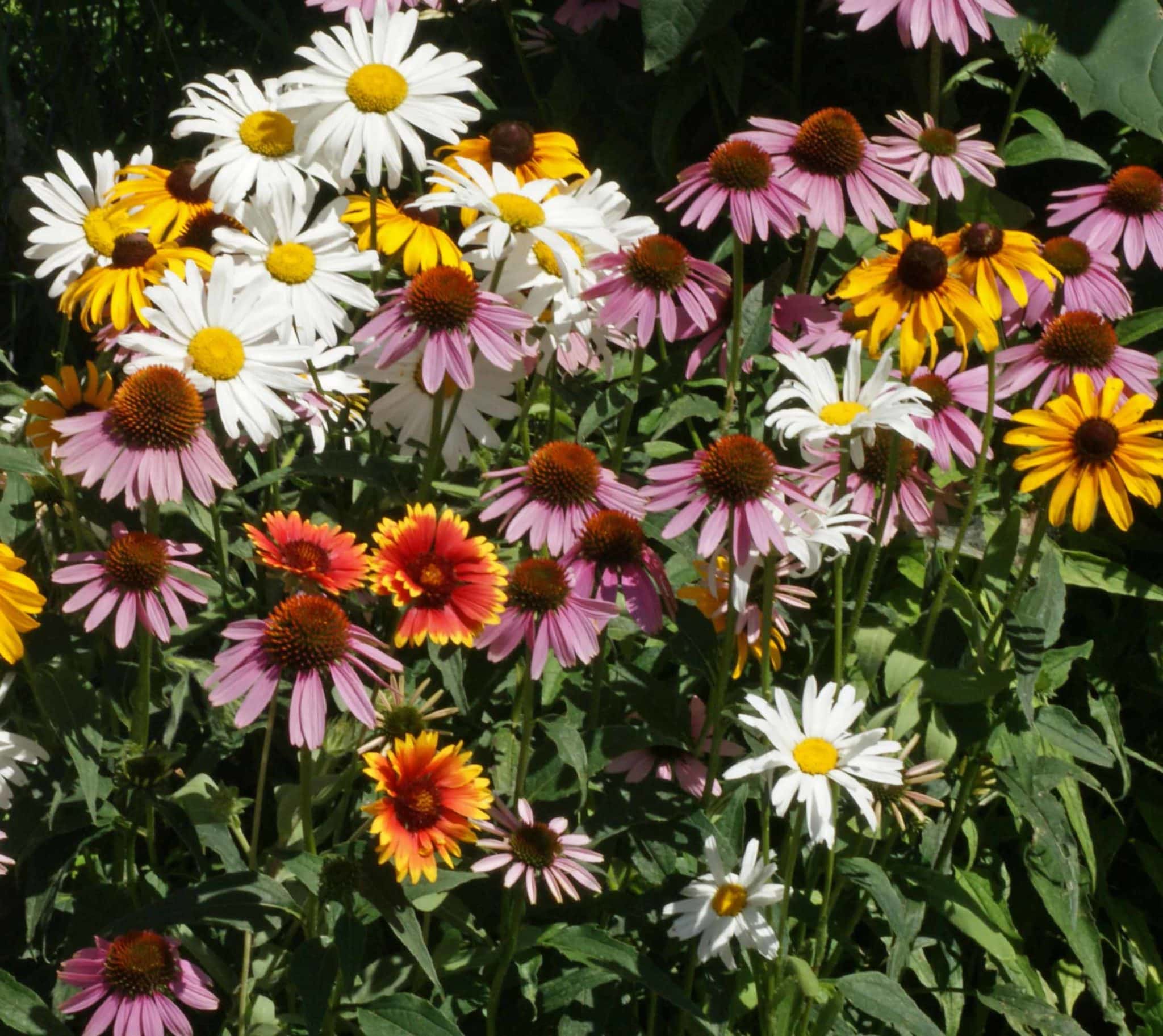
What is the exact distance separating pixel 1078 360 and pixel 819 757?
86 cm

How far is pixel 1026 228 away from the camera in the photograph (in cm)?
292

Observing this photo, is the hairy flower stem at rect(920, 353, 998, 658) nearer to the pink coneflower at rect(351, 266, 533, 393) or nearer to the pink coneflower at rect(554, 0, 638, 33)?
the pink coneflower at rect(351, 266, 533, 393)

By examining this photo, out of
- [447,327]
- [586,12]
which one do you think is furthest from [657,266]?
[586,12]

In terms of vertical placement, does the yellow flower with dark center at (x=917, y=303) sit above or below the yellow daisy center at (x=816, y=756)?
above

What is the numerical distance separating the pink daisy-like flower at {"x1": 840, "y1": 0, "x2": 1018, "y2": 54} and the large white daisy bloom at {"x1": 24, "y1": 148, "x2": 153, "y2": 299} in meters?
1.13

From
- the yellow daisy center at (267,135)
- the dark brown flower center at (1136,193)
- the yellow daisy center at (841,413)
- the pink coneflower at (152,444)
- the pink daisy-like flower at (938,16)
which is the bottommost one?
the yellow daisy center at (841,413)

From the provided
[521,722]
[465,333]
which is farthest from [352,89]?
[521,722]

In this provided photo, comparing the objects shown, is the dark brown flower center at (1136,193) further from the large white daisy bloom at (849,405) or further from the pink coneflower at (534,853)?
the pink coneflower at (534,853)

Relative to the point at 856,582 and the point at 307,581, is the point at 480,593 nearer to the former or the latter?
the point at 307,581

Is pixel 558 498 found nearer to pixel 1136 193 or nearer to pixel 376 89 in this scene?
pixel 376 89

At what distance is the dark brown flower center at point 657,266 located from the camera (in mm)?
1819

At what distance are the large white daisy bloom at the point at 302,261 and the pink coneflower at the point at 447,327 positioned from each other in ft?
0.27

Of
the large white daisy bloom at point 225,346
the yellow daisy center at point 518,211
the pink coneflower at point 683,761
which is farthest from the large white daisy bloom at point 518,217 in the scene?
the pink coneflower at point 683,761

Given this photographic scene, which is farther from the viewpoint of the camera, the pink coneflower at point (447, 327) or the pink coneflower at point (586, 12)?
the pink coneflower at point (586, 12)
